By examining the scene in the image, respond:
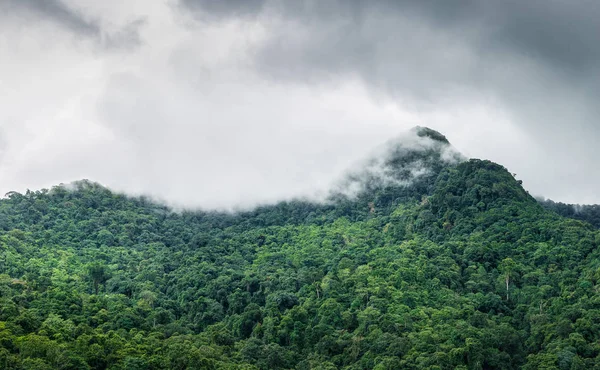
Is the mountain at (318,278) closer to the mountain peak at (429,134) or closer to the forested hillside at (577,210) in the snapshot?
the mountain peak at (429,134)

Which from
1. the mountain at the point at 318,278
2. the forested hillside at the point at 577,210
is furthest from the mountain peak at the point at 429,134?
the forested hillside at the point at 577,210

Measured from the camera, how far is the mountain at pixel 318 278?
185 feet

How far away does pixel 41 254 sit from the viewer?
7825 centimetres

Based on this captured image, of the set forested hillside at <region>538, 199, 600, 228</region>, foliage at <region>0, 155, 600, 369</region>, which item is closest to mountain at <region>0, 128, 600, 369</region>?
foliage at <region>0, 155, 600, 369</region>

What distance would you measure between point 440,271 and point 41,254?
40.2m

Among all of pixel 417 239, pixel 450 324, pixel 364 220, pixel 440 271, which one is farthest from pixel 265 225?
pixel 450 324

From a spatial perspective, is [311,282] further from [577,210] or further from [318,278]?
[577,210]

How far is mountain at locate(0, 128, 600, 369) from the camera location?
2224 inches

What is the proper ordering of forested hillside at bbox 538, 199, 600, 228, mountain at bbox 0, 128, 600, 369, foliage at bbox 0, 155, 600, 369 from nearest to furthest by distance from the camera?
foliage at bbox 0, 155, 600, 369
mountain at bbox 0, 128, 600, 369
forested hillside at bbox 538, 199, 600, 228

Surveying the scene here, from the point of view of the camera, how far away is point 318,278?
244 ft

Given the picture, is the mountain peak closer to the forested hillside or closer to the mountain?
the mountain

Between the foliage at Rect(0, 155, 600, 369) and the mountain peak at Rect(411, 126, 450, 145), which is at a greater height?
the mountain peak at Rect(411, 126, 450, 145)

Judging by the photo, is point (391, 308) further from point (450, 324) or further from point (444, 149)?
point (444, 149)

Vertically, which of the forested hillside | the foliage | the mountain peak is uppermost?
the mountain peak
